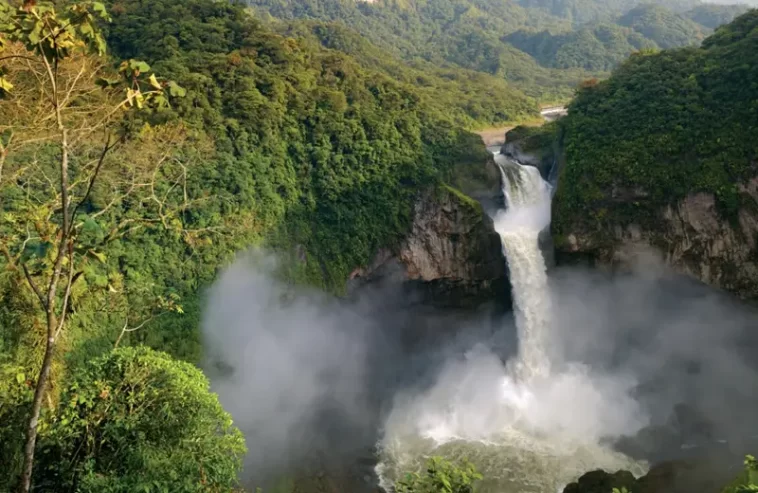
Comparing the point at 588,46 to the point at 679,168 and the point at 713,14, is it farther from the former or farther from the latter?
the point at 679,168

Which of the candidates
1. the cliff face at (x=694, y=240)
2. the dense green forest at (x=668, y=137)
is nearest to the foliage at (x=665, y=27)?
the dense green forest at (x=668, y=137)

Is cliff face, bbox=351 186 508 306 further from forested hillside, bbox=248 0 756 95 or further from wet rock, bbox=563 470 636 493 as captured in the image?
forested hillside, bbox=248 0 756 95

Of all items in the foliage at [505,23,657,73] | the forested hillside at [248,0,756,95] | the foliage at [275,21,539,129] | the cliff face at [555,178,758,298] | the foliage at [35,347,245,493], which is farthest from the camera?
the foliage at [505,23,657,73]

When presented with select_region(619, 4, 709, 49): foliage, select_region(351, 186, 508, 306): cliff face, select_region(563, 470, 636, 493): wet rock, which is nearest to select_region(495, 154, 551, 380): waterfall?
select_region(351, 186, 508, 306): cliff face

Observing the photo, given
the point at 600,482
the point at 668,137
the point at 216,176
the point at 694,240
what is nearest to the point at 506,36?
the point at 668,137

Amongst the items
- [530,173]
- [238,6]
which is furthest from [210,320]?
[238,6]

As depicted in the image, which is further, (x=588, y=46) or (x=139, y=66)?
(x=588, y=46)

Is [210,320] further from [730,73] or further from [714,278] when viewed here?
[730,73]
